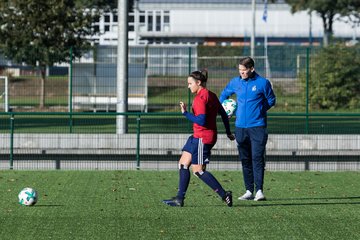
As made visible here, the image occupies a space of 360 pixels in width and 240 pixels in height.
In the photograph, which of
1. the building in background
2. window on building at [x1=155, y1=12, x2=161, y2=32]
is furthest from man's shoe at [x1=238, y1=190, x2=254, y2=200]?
window on building at [x1=155, y1=12, x2=161, y2=32]

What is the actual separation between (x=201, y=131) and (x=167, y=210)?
3.68 ft

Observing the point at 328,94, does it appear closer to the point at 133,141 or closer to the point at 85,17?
the point at 133,141

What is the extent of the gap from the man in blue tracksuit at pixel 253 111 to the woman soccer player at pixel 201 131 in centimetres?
70

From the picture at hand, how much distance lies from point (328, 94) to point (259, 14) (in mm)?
56519

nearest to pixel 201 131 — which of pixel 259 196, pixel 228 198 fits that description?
pixel 228 198

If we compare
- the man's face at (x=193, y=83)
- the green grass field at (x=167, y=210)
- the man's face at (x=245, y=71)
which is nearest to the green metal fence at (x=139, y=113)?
the green grass field at (x=167, y=210)

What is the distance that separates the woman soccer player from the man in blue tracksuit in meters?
0.70

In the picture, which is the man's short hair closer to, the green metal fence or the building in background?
the green metal fence

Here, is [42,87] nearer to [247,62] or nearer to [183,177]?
[247,62]

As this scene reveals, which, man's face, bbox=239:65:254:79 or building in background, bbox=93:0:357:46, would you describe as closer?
man's face, bbox=239:65:254:79

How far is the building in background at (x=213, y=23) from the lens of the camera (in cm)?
8938

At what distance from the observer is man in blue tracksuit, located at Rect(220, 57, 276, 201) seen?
1428 cm

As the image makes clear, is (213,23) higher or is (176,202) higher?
(213,23)

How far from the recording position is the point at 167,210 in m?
13.4
